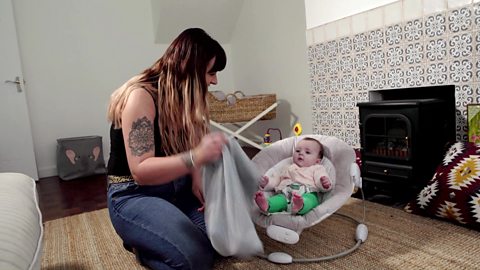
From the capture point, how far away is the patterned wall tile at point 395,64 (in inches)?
70.7

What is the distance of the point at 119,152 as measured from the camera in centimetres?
125

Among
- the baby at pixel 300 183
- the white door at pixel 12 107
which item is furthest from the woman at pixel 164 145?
the white door at pixel 12 107

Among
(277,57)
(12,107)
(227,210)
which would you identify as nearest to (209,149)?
(227,210)

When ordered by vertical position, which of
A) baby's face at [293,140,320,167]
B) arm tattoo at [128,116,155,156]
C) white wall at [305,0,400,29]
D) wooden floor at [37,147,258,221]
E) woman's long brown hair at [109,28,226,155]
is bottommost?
wooden floor at [37,147,258,221]

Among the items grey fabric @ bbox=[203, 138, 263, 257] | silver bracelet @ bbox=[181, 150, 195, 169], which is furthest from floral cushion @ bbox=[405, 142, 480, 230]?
silver bracelet @ bbox=[181, 150, 195, 169]

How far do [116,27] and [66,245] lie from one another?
261 centimetres

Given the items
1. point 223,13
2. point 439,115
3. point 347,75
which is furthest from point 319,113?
point 223,13

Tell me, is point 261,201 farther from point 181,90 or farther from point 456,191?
point 456,191

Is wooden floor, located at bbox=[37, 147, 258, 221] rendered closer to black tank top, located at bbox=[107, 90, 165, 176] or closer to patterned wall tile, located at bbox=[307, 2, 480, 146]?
black tank top, located at bbox=[107, 90, 165, 176]

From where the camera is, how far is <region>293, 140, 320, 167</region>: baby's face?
162cm

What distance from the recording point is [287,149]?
5.71 ft

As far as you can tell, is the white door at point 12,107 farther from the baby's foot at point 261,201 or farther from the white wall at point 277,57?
the baby's foot at point 261,201

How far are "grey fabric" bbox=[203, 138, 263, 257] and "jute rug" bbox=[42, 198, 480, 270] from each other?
24 centimetres

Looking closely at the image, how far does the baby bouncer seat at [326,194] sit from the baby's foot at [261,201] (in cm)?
4
